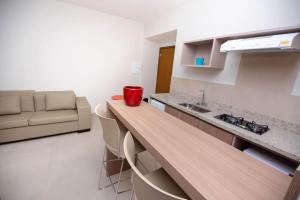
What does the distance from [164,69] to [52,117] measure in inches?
123

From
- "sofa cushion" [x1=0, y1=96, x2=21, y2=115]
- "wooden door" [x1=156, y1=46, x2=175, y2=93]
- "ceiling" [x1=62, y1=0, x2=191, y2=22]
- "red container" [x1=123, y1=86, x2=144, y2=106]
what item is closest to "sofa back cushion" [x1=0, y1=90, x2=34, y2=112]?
"sofa cushion" [x1=0, y1=96, x2=21, y2=115]

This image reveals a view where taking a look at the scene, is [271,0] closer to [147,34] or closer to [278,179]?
[278,179]

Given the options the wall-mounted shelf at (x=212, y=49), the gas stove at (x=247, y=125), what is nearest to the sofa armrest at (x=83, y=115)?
the wall-mounted shelf at (x=212, y=49)

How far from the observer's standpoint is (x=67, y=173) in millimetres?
1855

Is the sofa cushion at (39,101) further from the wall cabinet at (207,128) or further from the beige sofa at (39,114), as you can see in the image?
the wall cabinet at (207,128)

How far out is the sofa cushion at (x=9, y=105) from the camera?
2473 mm

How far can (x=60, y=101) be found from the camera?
298 cm

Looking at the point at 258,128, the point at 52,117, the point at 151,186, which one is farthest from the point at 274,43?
the point at 52,117

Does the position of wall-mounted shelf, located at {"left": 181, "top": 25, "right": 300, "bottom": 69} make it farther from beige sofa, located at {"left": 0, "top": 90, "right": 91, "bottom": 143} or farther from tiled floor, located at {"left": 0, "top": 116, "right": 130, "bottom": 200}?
beige sofa, located at {"left": 0, "top": 90, "right": 91, "bottom": 143}

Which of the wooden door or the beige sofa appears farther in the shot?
the wooden door

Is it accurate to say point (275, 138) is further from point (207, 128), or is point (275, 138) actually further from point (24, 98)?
point (24, 98)

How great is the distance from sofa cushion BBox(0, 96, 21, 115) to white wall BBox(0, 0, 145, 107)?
0.59m

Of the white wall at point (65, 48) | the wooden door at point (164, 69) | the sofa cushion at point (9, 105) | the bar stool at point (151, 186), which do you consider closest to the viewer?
the bar stool at point (151, 186)

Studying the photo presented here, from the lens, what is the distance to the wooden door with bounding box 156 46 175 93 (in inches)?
163
